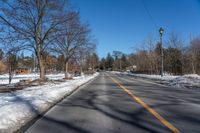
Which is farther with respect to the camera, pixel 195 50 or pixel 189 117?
pixel 195 50

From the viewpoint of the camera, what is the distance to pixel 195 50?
62844 millimetres

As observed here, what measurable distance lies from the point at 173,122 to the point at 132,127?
1344 millimetres

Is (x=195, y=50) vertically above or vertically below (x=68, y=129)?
above

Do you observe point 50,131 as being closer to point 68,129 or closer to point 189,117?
point 68,129

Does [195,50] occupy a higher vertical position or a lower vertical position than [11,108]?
higher

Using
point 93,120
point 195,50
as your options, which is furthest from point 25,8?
point 195,50

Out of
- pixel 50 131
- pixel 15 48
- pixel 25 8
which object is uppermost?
pixel 25 8

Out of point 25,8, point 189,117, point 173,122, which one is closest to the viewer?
point 173,122

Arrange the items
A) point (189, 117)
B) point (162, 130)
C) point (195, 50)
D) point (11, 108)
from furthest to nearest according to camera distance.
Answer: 1. point (195, 50)
2. point (11, 108)
3. point (189, 117)
4. point (162, 130)

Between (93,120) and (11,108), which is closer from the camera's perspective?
(93,120)

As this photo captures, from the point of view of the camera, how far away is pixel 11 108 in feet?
32.3

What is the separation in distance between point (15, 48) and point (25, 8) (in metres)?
4.15

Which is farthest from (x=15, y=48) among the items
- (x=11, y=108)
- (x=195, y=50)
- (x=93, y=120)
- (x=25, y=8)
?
(x=195, y=50)

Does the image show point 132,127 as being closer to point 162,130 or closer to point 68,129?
point 162,130
